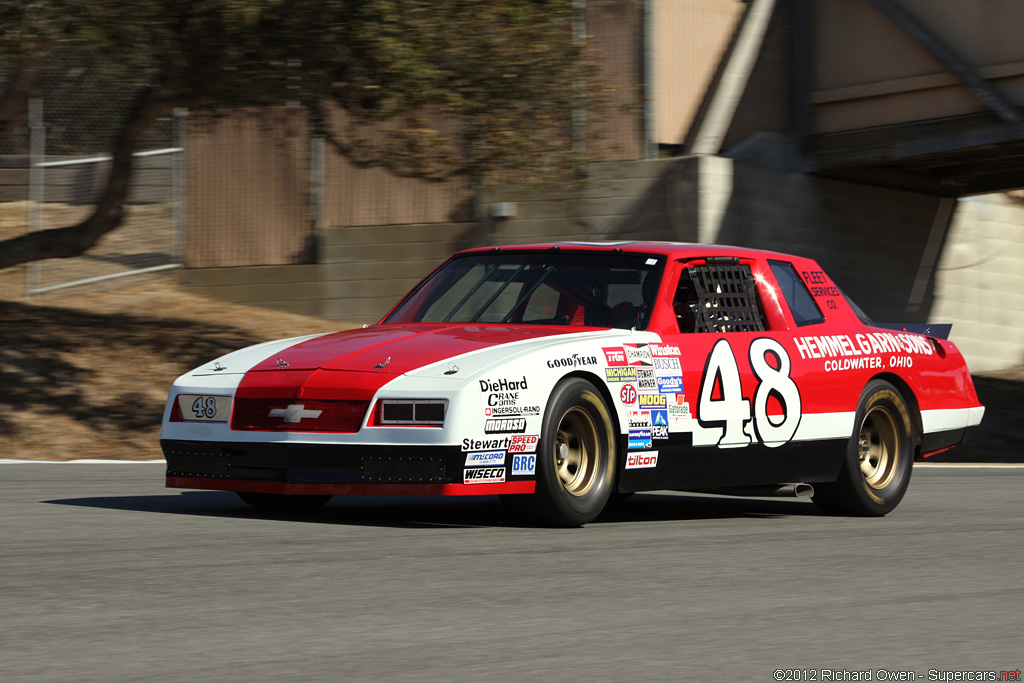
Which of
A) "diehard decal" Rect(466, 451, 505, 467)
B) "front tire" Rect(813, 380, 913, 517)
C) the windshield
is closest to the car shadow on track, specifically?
"front tire" Rect(813, 380, 913, 517)

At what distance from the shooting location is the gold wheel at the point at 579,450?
7.47 m

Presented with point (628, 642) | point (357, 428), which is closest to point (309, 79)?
point (357, 428)

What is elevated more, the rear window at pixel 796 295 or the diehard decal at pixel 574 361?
the rear window at pixel 796 295

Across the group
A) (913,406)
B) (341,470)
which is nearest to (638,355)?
(341,470)

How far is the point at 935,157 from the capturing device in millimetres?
24062

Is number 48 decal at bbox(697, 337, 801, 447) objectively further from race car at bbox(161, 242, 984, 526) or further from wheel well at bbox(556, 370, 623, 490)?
wheel well at bbox(556, 370, 623, 490)

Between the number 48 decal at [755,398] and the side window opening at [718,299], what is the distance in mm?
166

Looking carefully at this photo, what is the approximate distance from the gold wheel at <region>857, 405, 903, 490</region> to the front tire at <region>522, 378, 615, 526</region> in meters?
2.22

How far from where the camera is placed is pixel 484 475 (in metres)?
7.11

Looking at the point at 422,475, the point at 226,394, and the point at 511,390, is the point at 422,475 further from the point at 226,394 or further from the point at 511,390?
the point at 226,394

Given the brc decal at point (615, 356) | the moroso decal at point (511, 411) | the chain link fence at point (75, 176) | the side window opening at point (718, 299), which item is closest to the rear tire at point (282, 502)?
the moroso decal at point (511, 411)

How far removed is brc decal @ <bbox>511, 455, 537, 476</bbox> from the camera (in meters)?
7.15

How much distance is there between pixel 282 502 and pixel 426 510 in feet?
2.58

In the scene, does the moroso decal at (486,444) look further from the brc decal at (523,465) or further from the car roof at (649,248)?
the car roof at (649,248)
